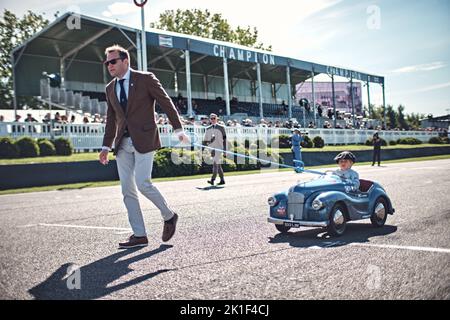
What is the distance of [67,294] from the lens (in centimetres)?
354

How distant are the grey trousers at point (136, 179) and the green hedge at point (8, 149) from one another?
12.5 meters

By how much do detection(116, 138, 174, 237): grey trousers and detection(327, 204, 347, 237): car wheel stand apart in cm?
193

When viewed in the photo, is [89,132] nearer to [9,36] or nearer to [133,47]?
[133,47]

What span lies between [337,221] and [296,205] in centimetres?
54

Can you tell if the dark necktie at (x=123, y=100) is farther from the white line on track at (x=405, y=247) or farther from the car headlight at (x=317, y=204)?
the white line on track at (x=405, y=247)

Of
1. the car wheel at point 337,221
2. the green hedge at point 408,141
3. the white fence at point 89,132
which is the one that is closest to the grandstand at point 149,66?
the white fence at point 89,132

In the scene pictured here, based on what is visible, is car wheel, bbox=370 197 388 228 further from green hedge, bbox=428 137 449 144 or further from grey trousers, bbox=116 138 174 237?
green hedge, bbox=428 137 449 144

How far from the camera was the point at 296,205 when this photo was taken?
5.91 meters

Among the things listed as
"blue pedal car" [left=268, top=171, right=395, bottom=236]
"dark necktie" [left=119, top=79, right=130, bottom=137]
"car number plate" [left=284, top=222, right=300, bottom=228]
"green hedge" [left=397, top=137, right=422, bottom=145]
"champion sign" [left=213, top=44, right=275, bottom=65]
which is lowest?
"car number plate" [left=284, top=222, right=300, bottom=228]

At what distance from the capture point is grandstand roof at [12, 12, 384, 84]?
2777 cm

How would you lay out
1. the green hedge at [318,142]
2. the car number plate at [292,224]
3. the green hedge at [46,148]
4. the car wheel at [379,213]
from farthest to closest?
the green hedge at [318,142], the green hedge at [46,148], the car wheel at [379,213], the car number plate at [292,224]

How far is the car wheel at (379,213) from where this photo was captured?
6.35 metres

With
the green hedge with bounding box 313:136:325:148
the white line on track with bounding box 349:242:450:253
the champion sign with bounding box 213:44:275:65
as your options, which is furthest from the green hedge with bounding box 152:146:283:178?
the white line on track with bounding box 349:242:450:253
